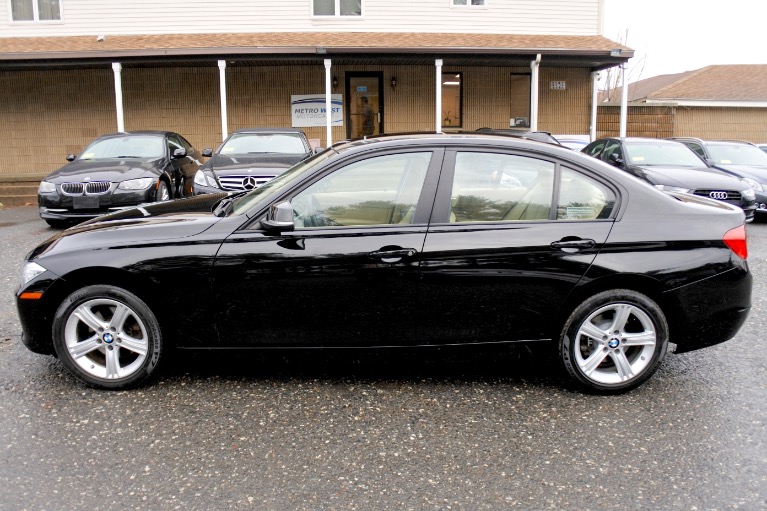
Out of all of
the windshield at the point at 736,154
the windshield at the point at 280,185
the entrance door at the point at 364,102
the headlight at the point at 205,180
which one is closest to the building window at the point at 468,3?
the entrance door at the point at 364,102

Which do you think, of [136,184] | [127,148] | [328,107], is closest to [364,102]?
[328,107]

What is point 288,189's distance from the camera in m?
3.90

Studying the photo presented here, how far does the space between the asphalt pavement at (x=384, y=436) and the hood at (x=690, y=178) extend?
5837 millimetres

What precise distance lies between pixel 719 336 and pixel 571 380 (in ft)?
3.14

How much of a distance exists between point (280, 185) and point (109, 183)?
21.2 feet

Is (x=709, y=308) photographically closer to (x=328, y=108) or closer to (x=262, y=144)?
(x=262, y=144)

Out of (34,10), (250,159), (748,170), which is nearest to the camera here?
(250,159)

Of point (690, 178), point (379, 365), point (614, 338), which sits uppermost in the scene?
point (690, 178)

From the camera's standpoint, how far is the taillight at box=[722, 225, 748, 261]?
394cm

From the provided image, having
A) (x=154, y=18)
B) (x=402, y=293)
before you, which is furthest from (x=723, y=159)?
(x=154, y=18)

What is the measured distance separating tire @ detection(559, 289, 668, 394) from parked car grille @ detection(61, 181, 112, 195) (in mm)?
7816

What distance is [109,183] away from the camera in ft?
31.4

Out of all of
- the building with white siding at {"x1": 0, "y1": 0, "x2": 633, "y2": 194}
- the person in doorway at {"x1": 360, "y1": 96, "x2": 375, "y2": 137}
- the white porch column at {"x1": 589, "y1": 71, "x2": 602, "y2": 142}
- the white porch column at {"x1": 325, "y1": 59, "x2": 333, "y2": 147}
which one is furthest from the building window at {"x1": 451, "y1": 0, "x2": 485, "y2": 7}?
the white porch column at {"x1": 325, "y1": 59, "x2": 333, "y2": 147}

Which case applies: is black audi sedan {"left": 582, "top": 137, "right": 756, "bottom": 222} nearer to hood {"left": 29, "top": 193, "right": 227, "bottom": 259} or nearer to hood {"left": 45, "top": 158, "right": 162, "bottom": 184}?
hood {"left": 29, "top": 193, "right": 227, "bottom": 259}
